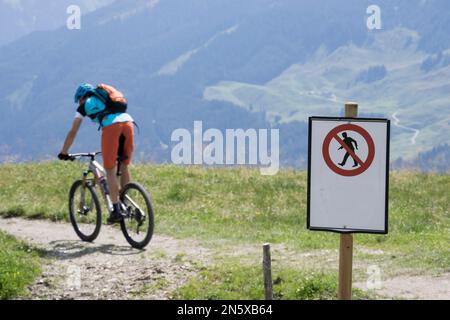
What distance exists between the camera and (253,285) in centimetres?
1059

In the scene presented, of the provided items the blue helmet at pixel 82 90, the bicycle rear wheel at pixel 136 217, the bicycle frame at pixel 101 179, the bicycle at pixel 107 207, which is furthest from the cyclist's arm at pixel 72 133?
the bicycle rear wheel at pixel 136 217

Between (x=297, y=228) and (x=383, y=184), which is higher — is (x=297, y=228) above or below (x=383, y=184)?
→ below

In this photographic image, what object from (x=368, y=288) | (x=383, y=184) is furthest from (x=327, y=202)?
(x=368, y=288)

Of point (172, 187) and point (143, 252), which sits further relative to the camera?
point (172, 187)

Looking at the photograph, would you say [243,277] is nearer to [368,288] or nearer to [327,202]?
[368,288]

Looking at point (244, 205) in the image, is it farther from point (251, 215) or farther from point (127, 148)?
point (127, 148)

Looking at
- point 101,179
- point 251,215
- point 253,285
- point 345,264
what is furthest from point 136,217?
point 345,264

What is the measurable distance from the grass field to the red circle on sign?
119 inches

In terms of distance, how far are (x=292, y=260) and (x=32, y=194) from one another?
344 inches

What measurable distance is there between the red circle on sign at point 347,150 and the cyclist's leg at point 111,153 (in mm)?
5954

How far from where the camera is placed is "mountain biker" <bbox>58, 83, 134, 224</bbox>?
12906 millimetres

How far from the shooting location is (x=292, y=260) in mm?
12359

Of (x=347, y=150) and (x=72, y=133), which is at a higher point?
(x=72, y=133)

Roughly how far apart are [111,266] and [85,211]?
2811mm
